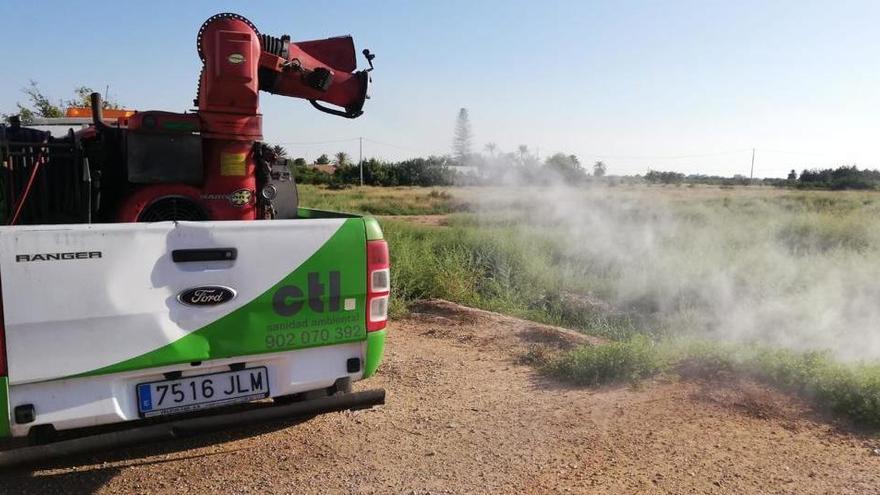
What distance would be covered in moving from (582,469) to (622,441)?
0.50m

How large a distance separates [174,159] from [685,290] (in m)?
8.19

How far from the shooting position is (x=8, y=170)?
3.56 meters

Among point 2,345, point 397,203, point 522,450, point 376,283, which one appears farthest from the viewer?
point 397,203

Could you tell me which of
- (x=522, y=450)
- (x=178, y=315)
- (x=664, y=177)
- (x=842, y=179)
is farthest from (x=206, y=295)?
(x=842, y=179)

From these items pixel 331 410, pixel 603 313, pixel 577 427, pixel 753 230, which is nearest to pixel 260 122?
pixel 331 410

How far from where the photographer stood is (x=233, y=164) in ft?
14.1

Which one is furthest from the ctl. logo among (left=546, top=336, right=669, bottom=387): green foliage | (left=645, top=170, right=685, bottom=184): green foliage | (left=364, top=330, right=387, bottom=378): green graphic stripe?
(left=645, top=170, right=685, bottom=184): green foliage

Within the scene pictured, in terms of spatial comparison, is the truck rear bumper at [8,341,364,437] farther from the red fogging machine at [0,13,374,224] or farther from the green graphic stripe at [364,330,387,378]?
the red fogging machine at [0,13,374,224]

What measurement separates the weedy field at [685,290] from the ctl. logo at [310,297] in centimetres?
271

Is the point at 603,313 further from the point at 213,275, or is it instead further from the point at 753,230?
the point at 753,230

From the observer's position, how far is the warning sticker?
169 inches

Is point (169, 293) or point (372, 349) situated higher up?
point (169, 293)

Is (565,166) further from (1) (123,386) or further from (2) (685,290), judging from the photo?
(1) (123,386)

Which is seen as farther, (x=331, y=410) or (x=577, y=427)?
(x=577, y=427)
